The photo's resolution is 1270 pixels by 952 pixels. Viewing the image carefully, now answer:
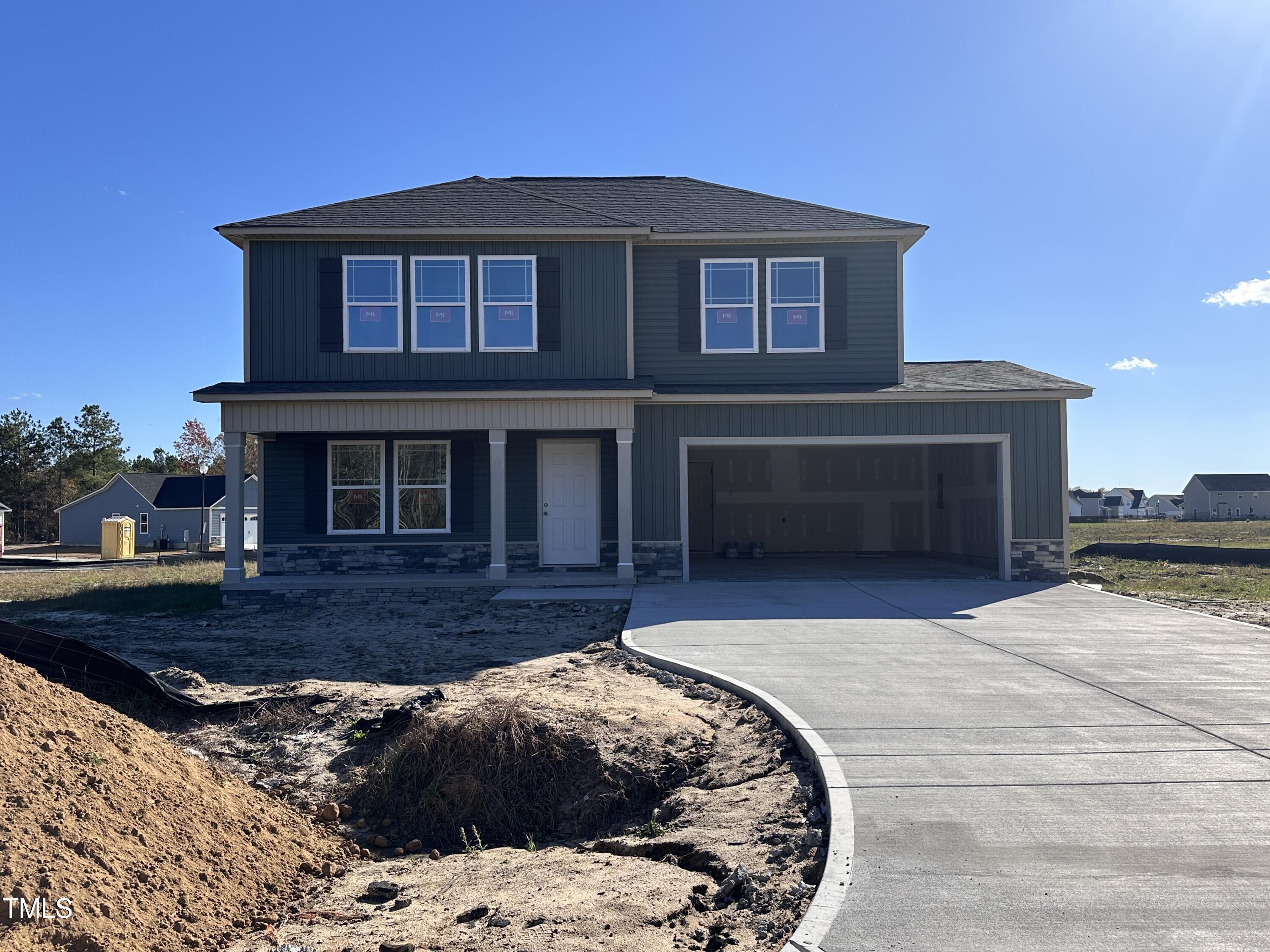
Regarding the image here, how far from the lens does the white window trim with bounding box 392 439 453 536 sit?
1585cm

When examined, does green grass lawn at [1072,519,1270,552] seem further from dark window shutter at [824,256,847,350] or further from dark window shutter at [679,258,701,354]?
dark window shutter at [679,258,701,354]

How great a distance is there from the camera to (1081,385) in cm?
1485

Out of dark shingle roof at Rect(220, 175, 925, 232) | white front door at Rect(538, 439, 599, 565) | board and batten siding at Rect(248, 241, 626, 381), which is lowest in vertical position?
white front door at Rect(538, 439, 599, 565)

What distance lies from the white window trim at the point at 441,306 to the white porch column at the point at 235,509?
3273 millimetres

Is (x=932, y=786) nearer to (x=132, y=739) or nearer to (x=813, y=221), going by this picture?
(x=132, y=739)

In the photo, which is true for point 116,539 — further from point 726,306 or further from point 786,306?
point 786,306

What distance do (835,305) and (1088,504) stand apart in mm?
86911

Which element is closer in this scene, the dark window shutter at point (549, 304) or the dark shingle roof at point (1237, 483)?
the dark window shutter at point (549, 304)

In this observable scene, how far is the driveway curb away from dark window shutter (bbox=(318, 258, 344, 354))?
10105 mm

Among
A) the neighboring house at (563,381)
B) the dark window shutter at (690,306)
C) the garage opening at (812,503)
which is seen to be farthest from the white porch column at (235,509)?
the garage opening at (812,503)

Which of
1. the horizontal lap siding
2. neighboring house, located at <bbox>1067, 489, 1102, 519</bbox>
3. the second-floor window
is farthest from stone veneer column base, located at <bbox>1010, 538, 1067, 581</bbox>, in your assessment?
neighboring house, located at <bbox>1067, 489, 1102, 519</bbox>

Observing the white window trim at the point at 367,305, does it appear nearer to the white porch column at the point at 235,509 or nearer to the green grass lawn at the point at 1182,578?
the white porch column at the point at 235,509

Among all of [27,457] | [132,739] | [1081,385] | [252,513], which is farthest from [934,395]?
[27,457]

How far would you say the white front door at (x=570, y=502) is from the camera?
15.9 m
